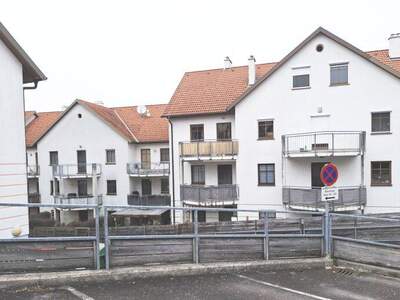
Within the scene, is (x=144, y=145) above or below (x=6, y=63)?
below

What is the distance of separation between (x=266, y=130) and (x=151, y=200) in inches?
450

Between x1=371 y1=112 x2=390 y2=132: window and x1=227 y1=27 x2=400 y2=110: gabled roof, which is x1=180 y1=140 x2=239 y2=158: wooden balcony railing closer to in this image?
x1=227 y1=27 x2=400 y2=110: gabled roof

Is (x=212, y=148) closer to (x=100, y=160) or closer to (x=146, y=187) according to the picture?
(x=146, y=187)

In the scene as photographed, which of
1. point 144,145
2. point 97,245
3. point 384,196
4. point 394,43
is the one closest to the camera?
point 97,245

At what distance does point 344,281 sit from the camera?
18.1ft

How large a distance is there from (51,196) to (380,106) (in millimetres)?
26814

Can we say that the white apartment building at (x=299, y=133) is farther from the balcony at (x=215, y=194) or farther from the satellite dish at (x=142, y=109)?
the satellite dish at (x=142, y=109)

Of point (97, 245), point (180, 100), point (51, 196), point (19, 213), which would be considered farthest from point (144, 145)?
point (97, 245)

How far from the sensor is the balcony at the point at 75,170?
26.8 metres

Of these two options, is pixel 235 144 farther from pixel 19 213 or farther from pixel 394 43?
pixel 19 213

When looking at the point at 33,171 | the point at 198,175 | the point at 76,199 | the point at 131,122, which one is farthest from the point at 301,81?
the point at 33,171

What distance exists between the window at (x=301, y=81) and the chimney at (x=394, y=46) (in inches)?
217

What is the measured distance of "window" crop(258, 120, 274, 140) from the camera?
764 inches

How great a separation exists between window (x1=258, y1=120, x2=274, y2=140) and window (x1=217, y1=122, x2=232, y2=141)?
219 cm
